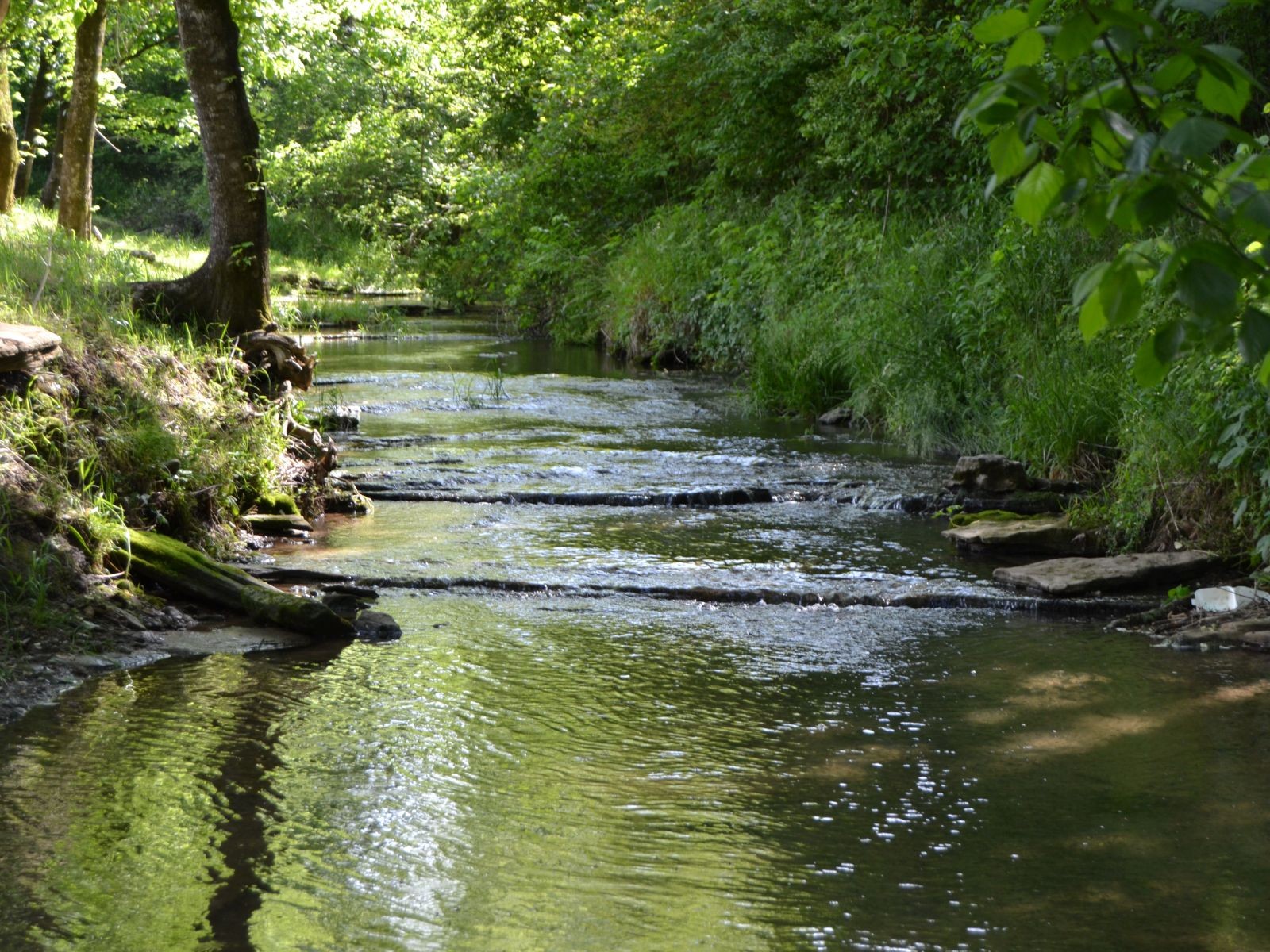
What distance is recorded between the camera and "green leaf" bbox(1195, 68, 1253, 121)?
1866 millimetres

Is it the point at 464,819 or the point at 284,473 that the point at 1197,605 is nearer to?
the point at 464,819

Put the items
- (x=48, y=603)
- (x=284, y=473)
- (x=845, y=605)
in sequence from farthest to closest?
(x=284, y=473) → (x=845, y=605) → (x=48, y=603)

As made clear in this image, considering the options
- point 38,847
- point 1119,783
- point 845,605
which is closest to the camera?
point 38,847

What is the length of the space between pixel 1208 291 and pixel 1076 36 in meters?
0.39

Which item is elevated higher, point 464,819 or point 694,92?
point 694,92

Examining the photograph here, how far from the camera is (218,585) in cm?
606

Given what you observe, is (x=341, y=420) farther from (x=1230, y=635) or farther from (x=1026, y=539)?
(x=1230, y=635)

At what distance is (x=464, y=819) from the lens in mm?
3889

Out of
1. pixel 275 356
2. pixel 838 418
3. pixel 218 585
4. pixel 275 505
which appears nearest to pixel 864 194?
pixel 838 418

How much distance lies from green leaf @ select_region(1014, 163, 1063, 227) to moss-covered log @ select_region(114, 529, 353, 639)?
444cm

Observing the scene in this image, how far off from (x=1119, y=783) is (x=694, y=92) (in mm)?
16621

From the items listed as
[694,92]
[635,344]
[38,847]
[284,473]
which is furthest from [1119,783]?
[694,92]

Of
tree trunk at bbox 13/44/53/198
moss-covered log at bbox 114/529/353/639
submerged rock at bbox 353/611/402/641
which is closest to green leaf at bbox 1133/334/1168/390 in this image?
submerged rock at bbox 353/611/402/641

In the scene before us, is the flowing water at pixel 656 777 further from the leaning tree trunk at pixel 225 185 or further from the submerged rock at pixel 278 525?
the leaning tree trunk at pixel 225 185
